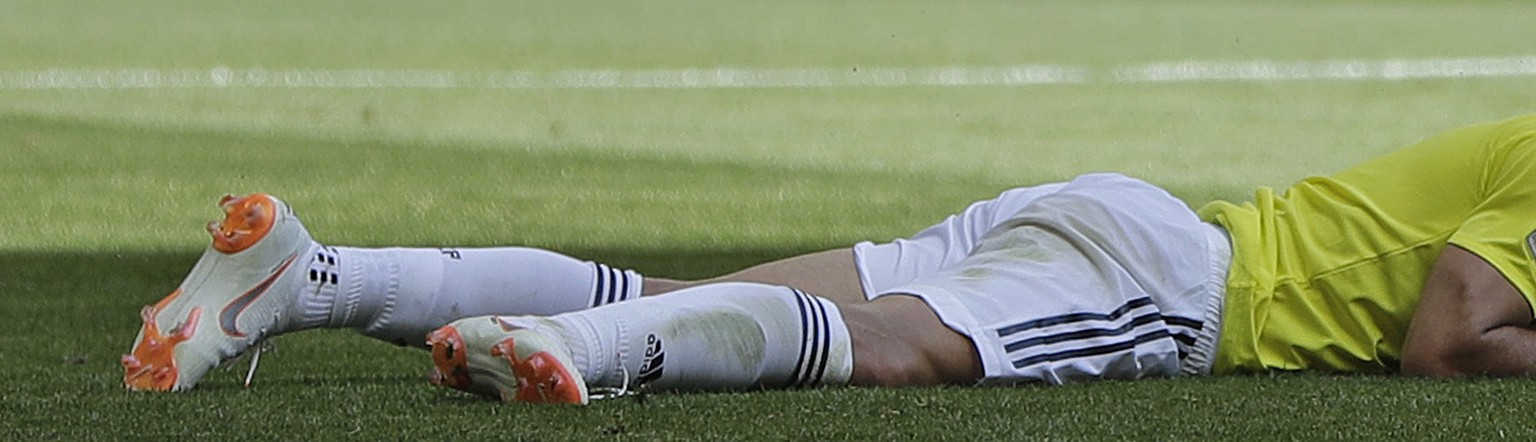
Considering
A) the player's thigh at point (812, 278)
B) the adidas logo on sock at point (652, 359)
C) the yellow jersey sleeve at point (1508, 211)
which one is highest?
the yellow jersey sleeve at point (1508, 211)

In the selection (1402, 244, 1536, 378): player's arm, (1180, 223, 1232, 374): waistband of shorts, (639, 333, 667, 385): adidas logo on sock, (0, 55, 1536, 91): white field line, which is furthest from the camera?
→ (0, 55, 1536, 91): white field line

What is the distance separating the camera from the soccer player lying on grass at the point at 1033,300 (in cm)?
326

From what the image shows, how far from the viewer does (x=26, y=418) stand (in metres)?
3.16

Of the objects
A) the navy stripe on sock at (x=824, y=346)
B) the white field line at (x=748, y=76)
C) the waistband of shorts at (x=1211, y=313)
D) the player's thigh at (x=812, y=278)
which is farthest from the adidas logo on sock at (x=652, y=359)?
the white field line at (x=748, y=76)

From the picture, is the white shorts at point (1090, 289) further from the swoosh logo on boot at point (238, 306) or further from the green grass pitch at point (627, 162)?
the swoosh logo on boot at point (238, 306)

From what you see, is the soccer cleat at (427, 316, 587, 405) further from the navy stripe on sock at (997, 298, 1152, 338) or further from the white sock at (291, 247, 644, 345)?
the navy stripe on sock at (997, 298, 1152, 338)

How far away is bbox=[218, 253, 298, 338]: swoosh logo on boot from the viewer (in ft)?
10.9

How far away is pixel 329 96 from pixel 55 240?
16.6 ft

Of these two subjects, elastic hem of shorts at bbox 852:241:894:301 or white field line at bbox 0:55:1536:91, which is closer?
elastic hem of shorts at bbox 852:241:894:301

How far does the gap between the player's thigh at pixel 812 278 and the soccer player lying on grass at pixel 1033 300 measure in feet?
0.03

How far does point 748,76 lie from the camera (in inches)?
481

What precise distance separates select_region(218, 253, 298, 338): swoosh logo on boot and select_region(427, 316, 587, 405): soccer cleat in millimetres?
319

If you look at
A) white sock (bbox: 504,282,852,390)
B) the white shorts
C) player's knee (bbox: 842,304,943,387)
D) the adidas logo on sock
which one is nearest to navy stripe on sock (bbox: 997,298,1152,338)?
the white shorts

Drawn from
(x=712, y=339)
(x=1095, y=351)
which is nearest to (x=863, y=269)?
(x=1095, y=351)
